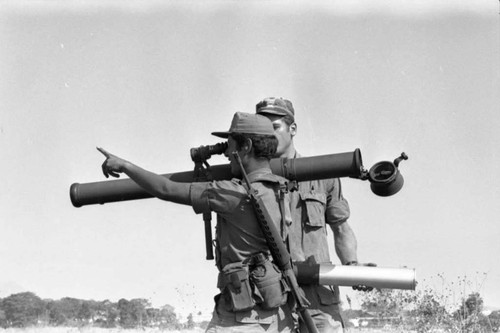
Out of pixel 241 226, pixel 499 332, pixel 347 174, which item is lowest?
pixel 499 332

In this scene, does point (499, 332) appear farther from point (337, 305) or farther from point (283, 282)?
point (283, 282)

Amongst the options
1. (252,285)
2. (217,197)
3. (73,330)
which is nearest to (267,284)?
(252,285)

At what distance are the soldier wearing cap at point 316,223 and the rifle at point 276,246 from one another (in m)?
0.71

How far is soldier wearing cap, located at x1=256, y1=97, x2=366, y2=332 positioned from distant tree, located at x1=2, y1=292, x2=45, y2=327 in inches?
283

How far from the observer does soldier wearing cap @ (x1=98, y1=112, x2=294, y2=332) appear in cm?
484

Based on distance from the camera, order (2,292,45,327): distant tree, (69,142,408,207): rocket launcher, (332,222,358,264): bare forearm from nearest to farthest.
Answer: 1. (69,142,408,207): rocket launcher
2. (332,222,358,264): bare forearm
3. (2,292,45,327): distant tree

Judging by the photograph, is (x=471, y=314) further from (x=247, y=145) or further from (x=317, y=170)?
(x=247, y=145)

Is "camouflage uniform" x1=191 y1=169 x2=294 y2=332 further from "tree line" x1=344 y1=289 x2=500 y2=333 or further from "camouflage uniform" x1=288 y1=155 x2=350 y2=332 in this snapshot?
"tree line" x1=344 y1=289 x2=500 y2=333

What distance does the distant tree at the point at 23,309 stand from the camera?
1254cm

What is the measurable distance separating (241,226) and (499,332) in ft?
18.4

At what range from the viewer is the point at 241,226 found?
16.0 ft

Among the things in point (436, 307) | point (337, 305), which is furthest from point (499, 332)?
point (337, 305)

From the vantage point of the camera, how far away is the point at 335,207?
21.3ft

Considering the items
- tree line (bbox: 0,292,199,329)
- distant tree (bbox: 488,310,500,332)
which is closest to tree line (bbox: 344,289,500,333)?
distant tree (bbox: 488,310,500,332)
